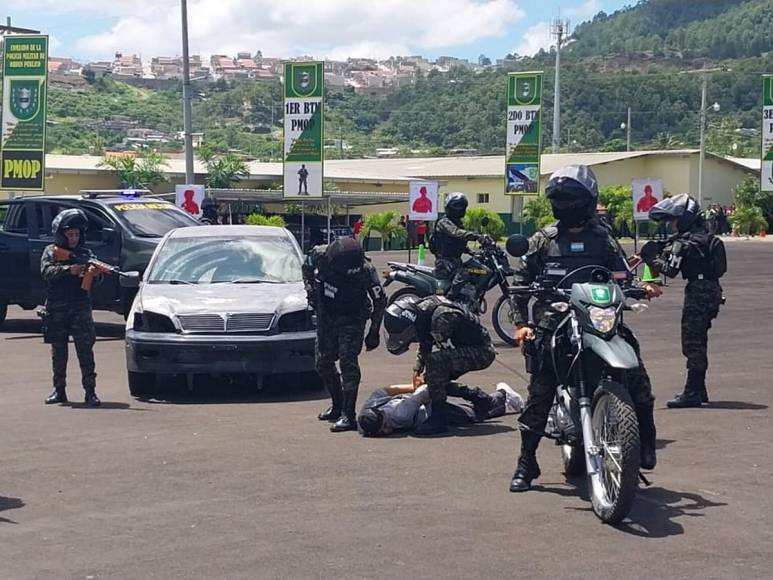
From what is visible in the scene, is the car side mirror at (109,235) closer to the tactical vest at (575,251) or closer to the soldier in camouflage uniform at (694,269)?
the soldier in camouflage uniform at (694,269)

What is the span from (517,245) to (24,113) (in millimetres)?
22680

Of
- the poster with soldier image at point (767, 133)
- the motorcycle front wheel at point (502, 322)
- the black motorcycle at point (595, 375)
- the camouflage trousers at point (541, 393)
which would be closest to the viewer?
the black motorcycle at point (595, 375)

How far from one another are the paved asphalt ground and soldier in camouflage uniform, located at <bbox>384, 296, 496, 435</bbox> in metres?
0.35

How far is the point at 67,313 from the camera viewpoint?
39.9ft

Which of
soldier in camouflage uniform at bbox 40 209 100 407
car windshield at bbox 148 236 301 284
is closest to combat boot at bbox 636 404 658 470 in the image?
soldier in camouflage uniform at bbox 40 209 100 407

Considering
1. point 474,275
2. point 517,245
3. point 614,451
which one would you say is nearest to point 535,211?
point 474,275

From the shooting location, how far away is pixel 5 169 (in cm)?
2919

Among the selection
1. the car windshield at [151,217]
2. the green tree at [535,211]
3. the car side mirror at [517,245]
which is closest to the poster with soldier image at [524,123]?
the car windshield at [151,217]

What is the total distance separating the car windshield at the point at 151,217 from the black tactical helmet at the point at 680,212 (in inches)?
338

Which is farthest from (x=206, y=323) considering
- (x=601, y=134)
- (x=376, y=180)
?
(x=601, y=134)

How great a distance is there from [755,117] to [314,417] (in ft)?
544

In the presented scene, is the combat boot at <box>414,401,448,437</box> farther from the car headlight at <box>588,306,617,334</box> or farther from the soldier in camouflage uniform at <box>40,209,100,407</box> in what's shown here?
the soldier in camouflage uniform at <box>40,209,100,407</box>

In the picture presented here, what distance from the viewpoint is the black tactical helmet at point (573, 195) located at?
8000 mm

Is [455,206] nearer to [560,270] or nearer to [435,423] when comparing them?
[435,423]
